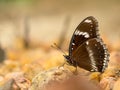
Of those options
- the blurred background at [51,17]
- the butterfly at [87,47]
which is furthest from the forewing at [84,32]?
the blurred background at [51,17]

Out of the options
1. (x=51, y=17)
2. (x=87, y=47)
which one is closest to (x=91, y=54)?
(x=87, y=47)

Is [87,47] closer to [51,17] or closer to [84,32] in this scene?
[84,32]

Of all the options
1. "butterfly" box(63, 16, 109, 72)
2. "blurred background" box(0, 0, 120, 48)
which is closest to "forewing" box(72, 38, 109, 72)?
"butterfly" box(63, 16, 109, 72)

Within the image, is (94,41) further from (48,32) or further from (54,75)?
(48,32)

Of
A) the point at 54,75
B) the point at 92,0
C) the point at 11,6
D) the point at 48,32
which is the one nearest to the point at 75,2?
the point at 92,0

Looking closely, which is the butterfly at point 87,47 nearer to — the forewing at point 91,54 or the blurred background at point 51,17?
the forewing at point 91,54

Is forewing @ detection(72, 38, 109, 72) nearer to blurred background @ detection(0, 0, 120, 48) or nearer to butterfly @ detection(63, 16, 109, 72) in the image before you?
butterfly @ detection(63, 16, 109, 72)

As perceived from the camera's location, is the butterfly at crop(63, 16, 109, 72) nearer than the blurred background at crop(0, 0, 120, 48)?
Yes
